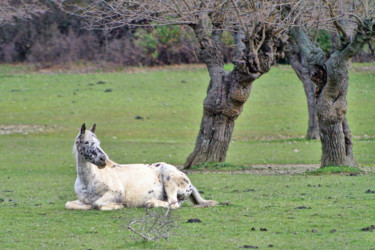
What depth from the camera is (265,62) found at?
16.6m

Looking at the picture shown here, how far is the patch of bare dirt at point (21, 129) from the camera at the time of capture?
29.9 metres

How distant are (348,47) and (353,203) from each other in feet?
18.7

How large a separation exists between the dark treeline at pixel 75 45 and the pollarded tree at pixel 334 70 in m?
27.1

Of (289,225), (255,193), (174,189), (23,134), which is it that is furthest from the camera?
(23,134)

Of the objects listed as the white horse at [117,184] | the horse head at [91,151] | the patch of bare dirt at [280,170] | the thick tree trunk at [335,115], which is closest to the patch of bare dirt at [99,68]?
the patch of bare dirt at [280,170]

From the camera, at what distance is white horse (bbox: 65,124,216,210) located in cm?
1084

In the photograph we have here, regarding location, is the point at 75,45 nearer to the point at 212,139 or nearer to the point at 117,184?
the point at 212,139

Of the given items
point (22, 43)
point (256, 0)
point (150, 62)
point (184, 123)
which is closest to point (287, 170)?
point (256, 0)

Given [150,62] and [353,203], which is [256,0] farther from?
[150,62]

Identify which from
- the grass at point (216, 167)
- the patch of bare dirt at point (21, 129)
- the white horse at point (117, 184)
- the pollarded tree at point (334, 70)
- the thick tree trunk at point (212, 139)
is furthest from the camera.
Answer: the patch of bare dirt at point (21, 129)

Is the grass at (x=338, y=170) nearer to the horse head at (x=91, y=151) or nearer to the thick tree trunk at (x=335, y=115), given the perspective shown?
the thick tree trunk at (x=335, y=115)

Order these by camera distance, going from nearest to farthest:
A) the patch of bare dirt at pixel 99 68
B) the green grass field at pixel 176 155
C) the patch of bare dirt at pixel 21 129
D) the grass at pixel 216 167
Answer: the green grass field at pixel 176 155 → the grass at pixel 216 167 → the patch of bare dirt at pixel 21 129 → the patch of bare dirt at pixel 99 68

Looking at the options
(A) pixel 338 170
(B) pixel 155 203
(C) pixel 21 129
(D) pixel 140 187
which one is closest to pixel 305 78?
(A) pixel 338 170

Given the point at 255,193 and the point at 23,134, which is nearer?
the point at 255,193
